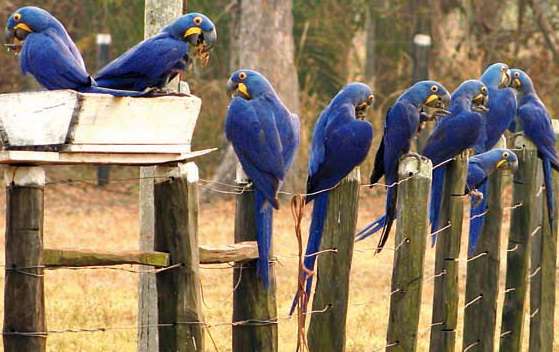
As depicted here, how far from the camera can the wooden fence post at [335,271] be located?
3609 millimetres

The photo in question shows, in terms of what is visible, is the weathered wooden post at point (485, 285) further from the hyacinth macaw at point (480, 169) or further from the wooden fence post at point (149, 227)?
the wooden fence post at point (149, 227)

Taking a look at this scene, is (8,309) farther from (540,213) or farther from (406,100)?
(540,213)

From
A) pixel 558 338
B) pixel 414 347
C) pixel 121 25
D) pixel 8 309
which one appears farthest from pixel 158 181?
pixel 121 25

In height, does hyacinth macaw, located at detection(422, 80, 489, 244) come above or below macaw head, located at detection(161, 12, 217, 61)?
below

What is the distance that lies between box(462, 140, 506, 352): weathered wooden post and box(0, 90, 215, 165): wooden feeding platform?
65.7 inches

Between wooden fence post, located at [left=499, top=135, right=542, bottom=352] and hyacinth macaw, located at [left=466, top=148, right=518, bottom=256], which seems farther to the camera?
wooden fence post, located at [left=499, top=135, right=542, bottom=352]

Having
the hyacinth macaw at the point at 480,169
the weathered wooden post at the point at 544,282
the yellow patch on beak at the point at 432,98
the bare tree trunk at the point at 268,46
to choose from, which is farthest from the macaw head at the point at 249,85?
the bare tree trunk at the point at 268,46

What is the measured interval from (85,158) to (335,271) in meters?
0.96

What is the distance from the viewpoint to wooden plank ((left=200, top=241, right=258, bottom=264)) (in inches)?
130

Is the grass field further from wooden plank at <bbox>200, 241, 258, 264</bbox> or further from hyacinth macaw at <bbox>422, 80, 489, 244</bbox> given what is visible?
wooden plank at <bbox>200, 241, 258, 264</bbox>

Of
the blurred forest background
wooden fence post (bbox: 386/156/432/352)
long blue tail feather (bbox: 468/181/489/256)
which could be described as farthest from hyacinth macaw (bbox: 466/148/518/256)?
the blurred forest background

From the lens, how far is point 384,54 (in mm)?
14672

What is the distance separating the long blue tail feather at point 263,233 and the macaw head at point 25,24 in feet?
2.42

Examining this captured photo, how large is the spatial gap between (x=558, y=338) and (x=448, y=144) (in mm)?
2274
